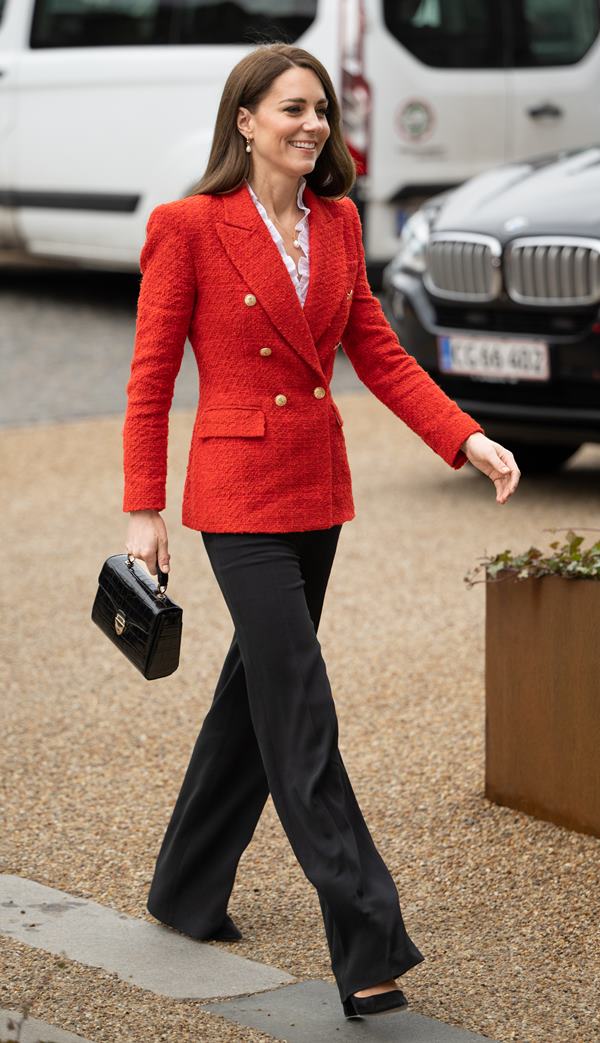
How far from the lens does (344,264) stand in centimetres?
339

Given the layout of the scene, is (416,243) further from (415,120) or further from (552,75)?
(552,75)

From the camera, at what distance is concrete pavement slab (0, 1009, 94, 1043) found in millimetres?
3049

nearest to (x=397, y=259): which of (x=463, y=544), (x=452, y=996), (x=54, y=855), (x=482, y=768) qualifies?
(x=463, y=544)

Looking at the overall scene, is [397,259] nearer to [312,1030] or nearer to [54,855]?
[54,855]

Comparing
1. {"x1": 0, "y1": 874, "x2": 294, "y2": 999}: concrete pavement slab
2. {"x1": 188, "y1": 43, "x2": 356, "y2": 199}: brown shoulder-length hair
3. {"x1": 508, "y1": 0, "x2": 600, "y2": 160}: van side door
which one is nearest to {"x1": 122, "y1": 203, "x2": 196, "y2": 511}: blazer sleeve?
{"x1": 188, "y1": 43, "x2": 356, "y2": 199}: brown shoulder-length hair

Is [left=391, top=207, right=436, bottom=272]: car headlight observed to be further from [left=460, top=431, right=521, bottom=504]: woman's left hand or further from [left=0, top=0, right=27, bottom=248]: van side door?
[left=0, top=0, right=27, bottom=248]: van side door

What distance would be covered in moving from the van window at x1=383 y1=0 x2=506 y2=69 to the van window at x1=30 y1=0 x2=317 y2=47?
0.52 m

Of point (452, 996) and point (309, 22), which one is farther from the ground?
point (309, 22)

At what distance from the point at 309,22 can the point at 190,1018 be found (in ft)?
28.3

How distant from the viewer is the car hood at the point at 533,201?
23.7 feet

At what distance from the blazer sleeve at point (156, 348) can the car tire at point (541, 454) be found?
16.5ft

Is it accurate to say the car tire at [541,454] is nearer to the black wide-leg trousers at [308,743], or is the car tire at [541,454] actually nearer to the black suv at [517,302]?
the black suv at [517,302]

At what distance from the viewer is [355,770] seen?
4648 millimetres

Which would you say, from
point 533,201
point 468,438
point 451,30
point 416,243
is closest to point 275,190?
point 468,438
